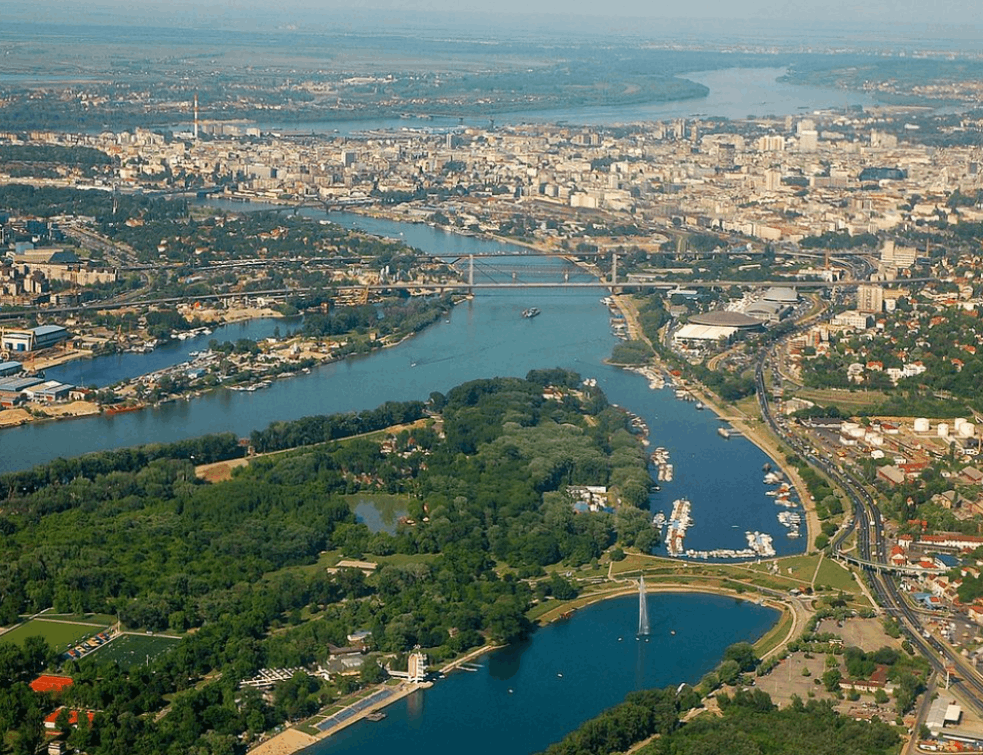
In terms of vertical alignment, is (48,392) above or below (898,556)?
below

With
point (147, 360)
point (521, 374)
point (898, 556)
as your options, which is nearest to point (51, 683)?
point (898, 556)

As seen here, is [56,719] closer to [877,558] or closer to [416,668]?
[416,668]

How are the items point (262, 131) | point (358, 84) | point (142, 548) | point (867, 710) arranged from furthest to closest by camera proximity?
point (358, 84) < point (262, 131) < point (142, 548) < point (867, 710)

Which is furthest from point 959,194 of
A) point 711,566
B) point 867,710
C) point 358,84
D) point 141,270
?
point 358,84

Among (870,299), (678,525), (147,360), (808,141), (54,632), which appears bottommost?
(808,141)

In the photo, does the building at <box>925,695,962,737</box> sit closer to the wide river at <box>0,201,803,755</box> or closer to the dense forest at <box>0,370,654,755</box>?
the wide river at <box>0,201,803,755</box>

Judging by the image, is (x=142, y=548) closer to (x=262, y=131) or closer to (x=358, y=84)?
(x=262, y=131)
